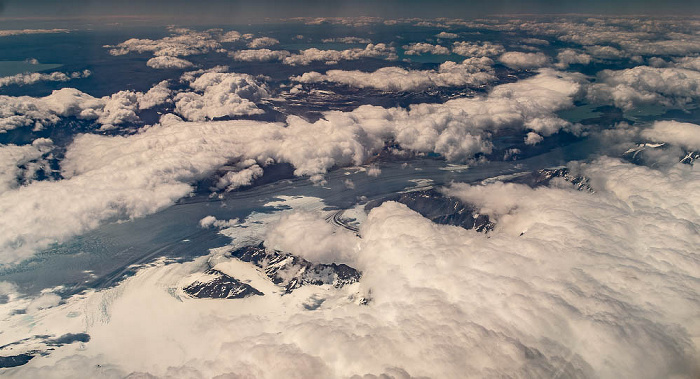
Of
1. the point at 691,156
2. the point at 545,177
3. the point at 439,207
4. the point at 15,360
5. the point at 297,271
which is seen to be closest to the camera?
the point at 15,360

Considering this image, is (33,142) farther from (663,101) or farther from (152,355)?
(663,101)

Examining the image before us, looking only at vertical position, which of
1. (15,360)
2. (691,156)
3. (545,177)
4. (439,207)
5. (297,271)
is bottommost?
(297,271)

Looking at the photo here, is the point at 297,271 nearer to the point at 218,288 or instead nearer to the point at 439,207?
the point at 218,288

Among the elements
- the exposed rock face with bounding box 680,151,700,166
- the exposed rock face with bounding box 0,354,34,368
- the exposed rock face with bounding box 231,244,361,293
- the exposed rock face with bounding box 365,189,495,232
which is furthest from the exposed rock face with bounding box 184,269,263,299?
the exposed rock face with bounding box 680,151,700,166

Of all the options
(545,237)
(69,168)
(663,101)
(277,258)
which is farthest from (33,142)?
(663,101)

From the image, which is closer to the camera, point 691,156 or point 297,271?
point 297,271

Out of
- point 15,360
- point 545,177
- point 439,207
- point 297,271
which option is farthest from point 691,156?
point 15,360
